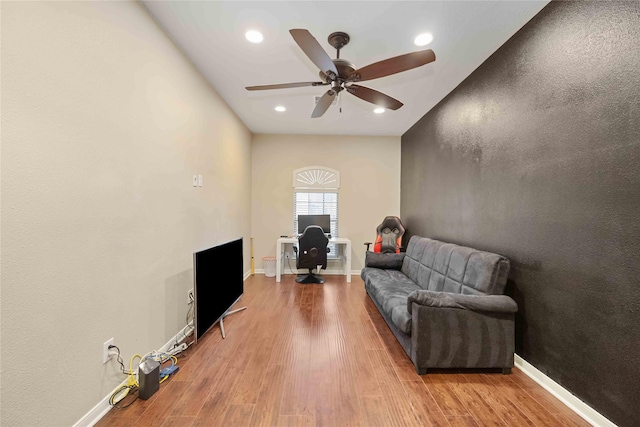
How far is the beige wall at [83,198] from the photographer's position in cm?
116

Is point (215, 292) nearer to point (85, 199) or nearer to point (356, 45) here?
point (85, 199)

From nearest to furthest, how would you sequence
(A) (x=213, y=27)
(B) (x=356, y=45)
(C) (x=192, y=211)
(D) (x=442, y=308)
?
1. (D) (x=442, y=308)
2. (A) (x=213, y=27)
3. (B) (x=356, y=45)
4. (C) (x=192, y=211)

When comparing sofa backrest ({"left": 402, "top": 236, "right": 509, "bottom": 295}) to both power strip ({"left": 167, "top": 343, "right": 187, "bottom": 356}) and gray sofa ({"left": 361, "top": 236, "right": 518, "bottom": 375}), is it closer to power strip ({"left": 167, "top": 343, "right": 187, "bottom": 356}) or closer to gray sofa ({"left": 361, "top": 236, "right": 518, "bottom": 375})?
gray sofa ({"left": 361, "top": 236, "right": 518, "bottom": 375})

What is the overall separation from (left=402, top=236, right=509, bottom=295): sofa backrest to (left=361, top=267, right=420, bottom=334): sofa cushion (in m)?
0.20

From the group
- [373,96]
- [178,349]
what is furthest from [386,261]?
[178,349]

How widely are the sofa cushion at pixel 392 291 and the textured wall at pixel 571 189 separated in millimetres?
972

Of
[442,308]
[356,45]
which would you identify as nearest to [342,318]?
[442,308]

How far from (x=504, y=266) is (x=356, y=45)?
2.39 metres

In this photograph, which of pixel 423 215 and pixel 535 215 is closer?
pixel 535 215

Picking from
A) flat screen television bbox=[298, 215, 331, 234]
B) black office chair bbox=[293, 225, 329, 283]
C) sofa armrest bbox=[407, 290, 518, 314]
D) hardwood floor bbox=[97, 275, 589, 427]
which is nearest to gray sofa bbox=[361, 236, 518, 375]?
sofa armrest bbox=[407, 290, 518, 314]

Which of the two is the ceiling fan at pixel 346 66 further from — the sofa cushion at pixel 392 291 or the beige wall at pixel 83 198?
the sofa cushion at pixel 392 291

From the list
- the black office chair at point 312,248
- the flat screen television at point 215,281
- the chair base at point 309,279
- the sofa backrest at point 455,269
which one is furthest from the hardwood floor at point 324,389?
the chair base at point 309,279

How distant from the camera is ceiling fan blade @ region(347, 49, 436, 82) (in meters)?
1.85

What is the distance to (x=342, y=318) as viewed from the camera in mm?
3135
